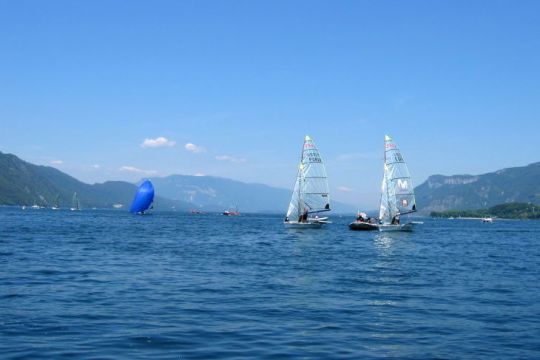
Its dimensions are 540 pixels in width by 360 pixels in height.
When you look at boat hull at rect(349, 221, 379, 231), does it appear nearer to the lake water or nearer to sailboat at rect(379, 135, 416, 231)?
sailboat at rect(379, 135, 416, 231)

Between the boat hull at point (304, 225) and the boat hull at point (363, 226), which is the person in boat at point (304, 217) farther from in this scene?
the boat hull at point (363, 226)

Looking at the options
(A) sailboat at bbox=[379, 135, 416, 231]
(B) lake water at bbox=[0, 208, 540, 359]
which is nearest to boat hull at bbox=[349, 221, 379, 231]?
(A) sailboat at bbox=[379, 135, 416, 231]

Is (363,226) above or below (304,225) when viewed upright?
Result: below

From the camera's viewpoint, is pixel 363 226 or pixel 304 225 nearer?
pixel 304 225

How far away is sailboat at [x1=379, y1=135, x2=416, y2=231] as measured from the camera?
102 meters

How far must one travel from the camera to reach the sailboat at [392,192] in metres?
102

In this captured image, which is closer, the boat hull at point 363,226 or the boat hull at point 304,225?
the boat hull at point 304,225

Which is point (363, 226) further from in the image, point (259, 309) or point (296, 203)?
point (259, 309)

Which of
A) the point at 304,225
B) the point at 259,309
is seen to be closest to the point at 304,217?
the point at 304,225

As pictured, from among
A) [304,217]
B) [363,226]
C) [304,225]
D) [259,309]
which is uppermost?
[304,217]

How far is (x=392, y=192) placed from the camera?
102125 mm

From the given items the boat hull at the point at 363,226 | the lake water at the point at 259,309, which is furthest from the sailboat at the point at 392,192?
the lake water at the point at 259,309

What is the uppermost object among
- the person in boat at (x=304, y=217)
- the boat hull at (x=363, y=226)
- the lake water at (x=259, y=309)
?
the person in boat at (x=304, y=217)

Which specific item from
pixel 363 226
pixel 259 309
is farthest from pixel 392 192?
pixel 259 309
